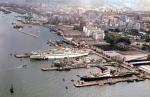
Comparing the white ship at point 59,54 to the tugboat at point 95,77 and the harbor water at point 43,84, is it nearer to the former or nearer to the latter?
the harbor water at point 43,84

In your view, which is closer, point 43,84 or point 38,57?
point 43,84

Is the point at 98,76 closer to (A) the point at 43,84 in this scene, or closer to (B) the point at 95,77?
(B) the point at 95,77

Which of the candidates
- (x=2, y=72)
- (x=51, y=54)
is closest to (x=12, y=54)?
(x=51, y=54)

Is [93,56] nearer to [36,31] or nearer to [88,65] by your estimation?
[88,65]

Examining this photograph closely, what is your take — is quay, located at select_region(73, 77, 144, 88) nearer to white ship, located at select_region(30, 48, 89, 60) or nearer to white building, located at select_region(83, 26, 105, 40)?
white ship, located at select_region(30, 48, 89, 60)

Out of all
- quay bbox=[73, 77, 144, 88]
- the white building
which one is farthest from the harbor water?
the white building

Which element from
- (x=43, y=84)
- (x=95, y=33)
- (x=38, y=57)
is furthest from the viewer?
(x=95, y=33)

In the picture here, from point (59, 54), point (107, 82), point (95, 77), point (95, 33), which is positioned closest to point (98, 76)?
point (95, 77)

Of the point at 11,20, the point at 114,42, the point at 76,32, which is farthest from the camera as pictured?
the point at 11,20
